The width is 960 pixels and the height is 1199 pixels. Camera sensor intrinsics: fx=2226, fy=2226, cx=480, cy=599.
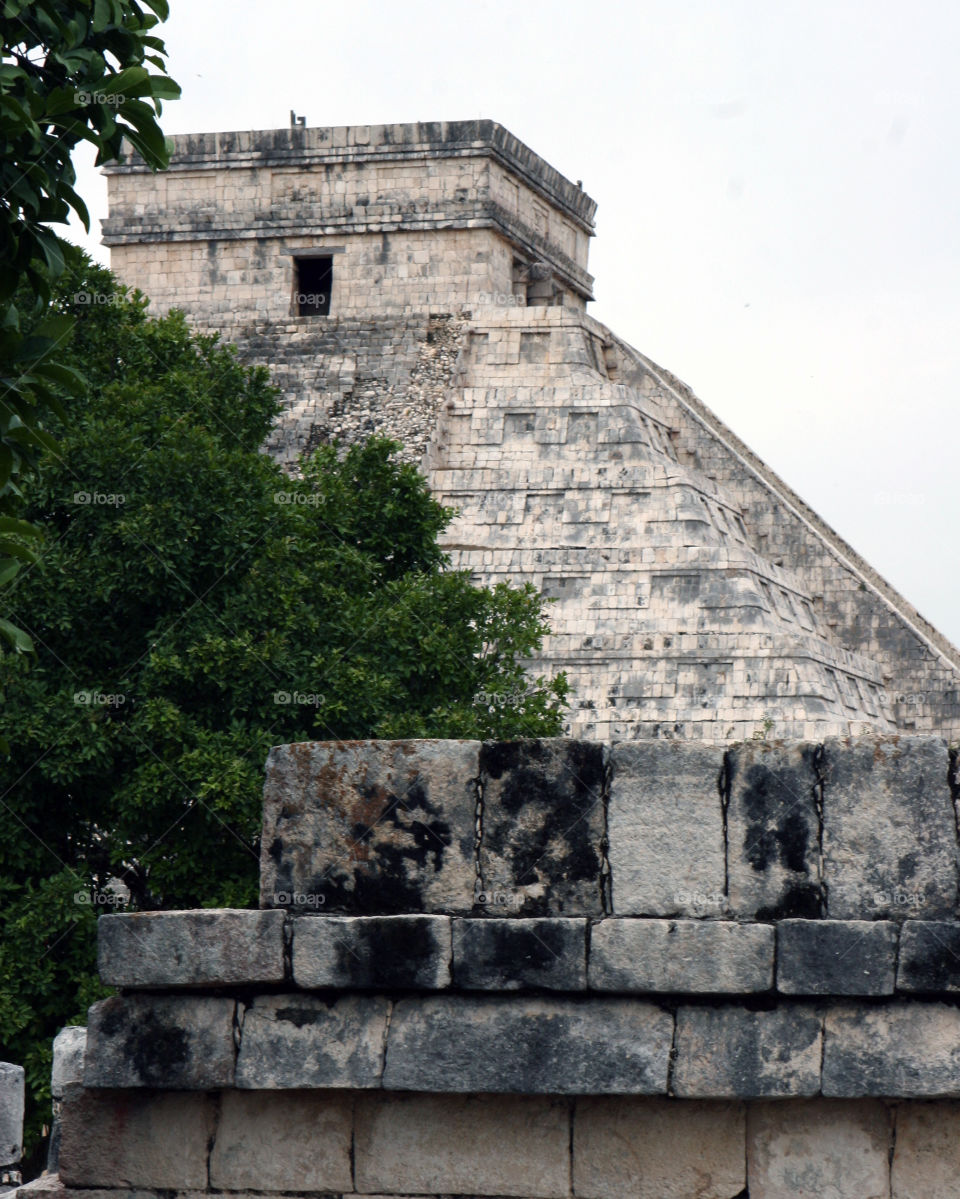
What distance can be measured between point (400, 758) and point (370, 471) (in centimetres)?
1515

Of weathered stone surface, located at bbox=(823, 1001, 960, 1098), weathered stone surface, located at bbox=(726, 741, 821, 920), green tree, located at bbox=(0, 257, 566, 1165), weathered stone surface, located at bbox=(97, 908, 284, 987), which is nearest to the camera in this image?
weathered stone surface, located at bbox=(823, 1001, 960, 1098)

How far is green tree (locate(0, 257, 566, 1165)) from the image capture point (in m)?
17.9

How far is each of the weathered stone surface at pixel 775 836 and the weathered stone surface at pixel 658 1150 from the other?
747 millimetres

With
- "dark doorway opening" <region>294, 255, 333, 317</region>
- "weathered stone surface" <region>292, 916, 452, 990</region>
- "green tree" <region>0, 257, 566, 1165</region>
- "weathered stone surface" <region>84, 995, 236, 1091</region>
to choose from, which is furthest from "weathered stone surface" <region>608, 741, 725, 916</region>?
"dark doorway opening" <region>294, 255, 333, 317</region>

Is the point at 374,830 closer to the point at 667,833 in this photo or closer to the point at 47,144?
the point at 667,833

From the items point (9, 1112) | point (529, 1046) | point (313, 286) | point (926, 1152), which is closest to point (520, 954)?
point (529, 1046)

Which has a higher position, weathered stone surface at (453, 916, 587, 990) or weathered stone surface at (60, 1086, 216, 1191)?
weathered stone surface at (453, 916, 587, 990)

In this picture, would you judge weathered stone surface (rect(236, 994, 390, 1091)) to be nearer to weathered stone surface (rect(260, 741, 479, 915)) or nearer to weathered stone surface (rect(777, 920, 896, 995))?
weathered stone surface (rect(260, 741, 479, 915))

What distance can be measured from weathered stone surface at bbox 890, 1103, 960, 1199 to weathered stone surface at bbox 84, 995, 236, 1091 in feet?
7.83

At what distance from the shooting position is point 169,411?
70.1 ft

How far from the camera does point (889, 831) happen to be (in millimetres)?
7770

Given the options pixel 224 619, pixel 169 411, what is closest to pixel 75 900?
pixel 224 619

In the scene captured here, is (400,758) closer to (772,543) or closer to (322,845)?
(322,845)

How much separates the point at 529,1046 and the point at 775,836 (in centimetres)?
114
